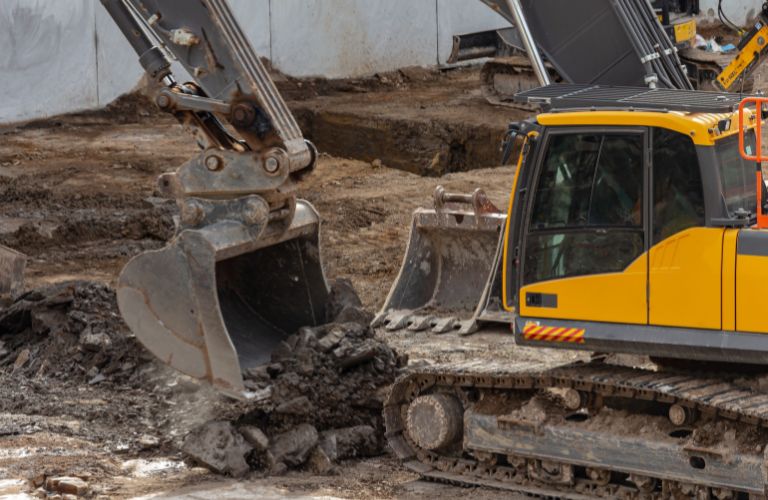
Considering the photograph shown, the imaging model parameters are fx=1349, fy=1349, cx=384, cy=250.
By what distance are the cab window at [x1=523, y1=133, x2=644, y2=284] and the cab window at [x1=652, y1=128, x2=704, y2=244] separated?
89 mm

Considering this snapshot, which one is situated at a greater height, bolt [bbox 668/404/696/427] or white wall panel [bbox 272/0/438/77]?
white wall panel [bbox 272/0/438/77]

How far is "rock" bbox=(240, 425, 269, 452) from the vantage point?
7582 millimetres

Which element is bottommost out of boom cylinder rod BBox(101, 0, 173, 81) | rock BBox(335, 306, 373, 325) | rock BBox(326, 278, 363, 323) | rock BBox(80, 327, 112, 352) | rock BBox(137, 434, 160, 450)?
rock BBox(137, 434, 160, 450)

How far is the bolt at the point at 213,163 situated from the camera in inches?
305

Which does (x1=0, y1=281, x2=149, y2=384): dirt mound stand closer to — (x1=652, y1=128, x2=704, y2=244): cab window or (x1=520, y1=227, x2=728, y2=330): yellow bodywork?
(x1=520, y1=227, x2=728, y2=330): yellow bodywork

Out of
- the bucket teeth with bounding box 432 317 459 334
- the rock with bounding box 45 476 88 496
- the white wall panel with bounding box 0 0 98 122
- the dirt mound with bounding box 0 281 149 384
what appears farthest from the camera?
the white wall panel with bounding box 0 0 98 122

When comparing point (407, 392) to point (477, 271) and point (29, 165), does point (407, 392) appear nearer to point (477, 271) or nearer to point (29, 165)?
point (477, 271)

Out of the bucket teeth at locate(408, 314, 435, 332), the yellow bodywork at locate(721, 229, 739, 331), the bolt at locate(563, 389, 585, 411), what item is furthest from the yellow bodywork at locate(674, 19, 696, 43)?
the yellow bodywork at locate(721, 229, 739, 331)

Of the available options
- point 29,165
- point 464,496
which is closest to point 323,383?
point 464,496

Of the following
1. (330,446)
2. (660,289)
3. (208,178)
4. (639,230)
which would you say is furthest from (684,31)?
(660,289)

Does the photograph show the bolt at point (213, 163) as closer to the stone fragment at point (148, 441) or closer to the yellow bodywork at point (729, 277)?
the stone fragment at point (148, 441)

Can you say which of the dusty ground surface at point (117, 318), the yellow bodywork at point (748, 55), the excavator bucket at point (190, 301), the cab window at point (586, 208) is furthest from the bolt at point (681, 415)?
the yellow bodywork at point (748, 55)

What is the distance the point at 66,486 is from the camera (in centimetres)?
709

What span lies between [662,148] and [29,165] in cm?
1162
